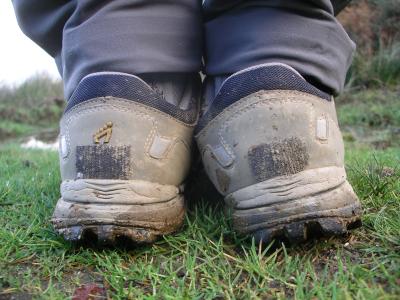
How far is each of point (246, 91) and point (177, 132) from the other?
0.22m

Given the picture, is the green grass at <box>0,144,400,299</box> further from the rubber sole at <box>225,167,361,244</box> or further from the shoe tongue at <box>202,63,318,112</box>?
the shoe tongue at <box>202,63,318,112</box>

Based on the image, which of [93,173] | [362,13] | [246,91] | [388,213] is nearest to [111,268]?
[93,173]

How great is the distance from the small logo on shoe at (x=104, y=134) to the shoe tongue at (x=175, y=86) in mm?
179

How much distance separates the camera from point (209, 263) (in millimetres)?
1061

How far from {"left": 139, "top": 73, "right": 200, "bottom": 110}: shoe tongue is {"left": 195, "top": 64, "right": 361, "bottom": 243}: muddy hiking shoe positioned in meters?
0.16

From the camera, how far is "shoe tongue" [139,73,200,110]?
1306 mm

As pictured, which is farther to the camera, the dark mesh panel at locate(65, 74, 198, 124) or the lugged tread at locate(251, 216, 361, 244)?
the dark mesh panel at locate(65, 74, 198, 124)

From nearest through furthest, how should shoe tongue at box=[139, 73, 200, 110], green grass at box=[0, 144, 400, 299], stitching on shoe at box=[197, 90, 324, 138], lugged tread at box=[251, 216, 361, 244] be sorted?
green grass at box=[0, 144, 400, 299]
lugged tread at box=[251, 216, 361, 244]
stitching on shoe at box=[197, 90, 324, 138]
shoe tongue at box=[139, 73, 200, 110]

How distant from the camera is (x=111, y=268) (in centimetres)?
105

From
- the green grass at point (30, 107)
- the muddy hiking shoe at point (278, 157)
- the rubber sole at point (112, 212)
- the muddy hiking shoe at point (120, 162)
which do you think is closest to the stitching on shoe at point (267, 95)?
the muddy hiking shoe at point (278, 157)

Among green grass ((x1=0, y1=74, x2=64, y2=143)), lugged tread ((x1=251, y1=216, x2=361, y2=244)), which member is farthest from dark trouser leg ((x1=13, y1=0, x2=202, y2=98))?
green grass ((x1=0, y1=74, x2=64, y2=143))

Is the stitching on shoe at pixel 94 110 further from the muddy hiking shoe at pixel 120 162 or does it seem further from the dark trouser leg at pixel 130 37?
the dark trouser leg at pixel 130 37

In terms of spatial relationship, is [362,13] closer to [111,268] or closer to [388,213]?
[388,213]

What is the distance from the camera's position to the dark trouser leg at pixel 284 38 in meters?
1.21
